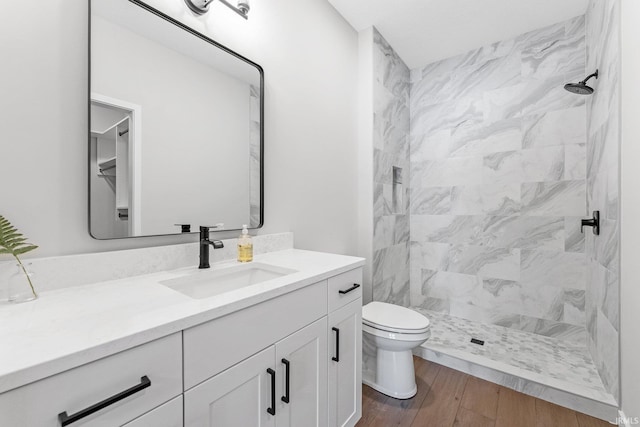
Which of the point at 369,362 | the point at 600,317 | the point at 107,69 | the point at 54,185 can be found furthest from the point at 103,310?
the point at 600,317

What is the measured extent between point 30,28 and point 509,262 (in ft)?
10.7

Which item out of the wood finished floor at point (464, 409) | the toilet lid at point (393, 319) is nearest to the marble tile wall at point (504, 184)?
the wood finished floor at point (464, 409)

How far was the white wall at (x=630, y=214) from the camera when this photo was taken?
127 centimetres

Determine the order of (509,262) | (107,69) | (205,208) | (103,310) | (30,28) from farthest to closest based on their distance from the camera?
(509,262) → (205,208) → (107,69) → (30,28) → (103,310)

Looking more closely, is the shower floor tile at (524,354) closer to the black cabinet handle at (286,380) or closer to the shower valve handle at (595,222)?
the shower valve handle at (595,222)

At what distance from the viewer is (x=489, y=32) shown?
98.2 inches

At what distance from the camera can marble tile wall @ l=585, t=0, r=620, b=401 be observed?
1537mm

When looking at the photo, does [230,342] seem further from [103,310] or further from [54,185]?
[54,185]

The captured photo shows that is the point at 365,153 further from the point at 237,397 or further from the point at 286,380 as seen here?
the point at 237,397

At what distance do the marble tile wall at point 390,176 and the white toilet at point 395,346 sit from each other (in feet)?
1.85

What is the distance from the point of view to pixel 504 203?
103 inches

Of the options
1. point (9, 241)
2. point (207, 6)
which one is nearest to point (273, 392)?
point (9, 241)

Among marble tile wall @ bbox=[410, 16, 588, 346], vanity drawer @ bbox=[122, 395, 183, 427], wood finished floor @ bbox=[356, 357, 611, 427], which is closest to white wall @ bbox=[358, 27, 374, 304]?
wood finished floor @ bbox=[356, 357, 611, 427]

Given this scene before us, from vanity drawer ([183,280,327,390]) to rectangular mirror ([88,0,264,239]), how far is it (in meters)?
0.57
